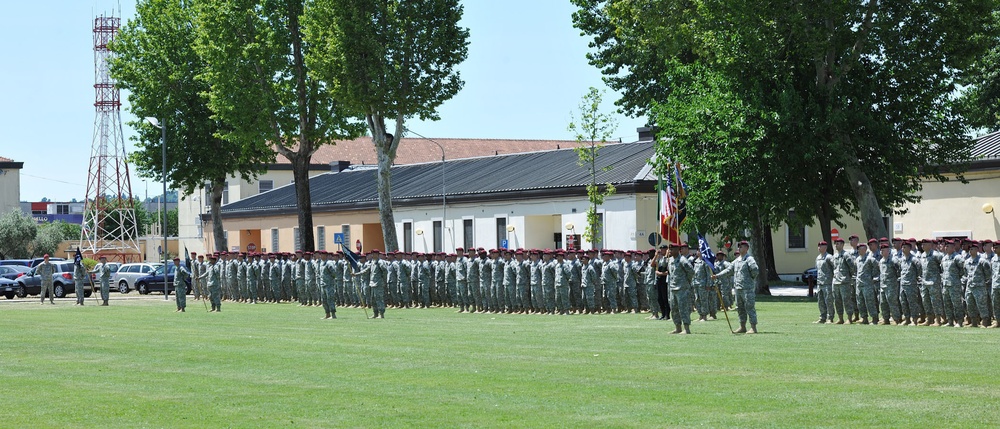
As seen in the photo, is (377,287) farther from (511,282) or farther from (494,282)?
(511,282)

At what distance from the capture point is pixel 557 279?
109ft

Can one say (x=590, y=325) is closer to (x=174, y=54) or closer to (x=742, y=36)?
(x=742, y=36)

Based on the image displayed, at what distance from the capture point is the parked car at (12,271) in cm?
5677

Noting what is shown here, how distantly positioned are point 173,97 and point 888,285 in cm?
3904

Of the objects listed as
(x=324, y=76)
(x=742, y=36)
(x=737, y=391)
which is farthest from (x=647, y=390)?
(x=324, y=76)

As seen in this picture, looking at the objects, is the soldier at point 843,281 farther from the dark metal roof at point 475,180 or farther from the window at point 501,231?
the window at point 501,231

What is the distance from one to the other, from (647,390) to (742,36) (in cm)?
2420

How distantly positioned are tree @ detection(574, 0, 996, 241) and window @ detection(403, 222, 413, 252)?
2662 centimetres

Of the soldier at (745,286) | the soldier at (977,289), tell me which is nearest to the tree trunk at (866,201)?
the soldier at (977,289)

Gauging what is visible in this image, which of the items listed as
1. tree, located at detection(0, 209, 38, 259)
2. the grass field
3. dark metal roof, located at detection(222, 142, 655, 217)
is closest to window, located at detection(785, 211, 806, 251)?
dark metal roof, located at detection(222, 142, 655, 217)

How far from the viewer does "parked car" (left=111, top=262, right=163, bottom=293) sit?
6078cm

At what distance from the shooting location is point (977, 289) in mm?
25078

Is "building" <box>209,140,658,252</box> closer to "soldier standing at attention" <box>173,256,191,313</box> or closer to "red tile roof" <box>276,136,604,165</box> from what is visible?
"soldier standing at attention" <box>173,256,191,313</box>

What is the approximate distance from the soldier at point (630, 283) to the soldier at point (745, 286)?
27.0 feet
